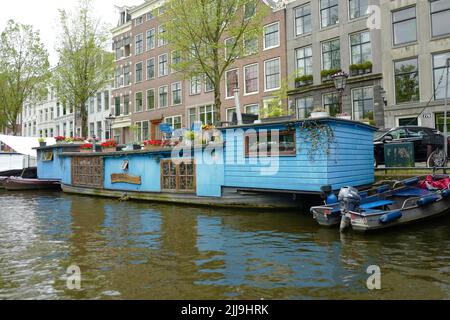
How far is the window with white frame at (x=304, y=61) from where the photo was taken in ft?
87.4

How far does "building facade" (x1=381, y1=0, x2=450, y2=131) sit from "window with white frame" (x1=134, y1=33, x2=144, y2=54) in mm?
23889

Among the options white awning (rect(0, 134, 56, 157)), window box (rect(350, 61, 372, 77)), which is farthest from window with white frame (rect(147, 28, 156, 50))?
window box (rect(350, 61, 372, 77))

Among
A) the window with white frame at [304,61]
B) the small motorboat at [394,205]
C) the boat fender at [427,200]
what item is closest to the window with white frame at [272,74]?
the window with white frame at [304,61]

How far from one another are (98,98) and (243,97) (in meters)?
21.3

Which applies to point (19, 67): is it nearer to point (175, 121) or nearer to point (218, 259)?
point (175, 121)

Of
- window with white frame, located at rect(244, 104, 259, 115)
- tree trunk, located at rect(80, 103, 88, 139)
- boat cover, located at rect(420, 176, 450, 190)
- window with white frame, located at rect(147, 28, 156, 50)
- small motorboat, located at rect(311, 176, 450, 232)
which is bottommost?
small motorboat, located at rect(311, 176, 450, 232)

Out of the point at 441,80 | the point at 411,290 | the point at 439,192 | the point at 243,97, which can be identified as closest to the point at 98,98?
the point at 243,97

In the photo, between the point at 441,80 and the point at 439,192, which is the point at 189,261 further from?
the point at 441,80

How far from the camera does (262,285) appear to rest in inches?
227

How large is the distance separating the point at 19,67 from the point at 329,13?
2656 cm

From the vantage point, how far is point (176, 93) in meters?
35.8

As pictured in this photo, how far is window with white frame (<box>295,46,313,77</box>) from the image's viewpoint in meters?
26.6

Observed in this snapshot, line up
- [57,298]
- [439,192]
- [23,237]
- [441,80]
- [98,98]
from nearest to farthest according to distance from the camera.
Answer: [57,298]
[23,237]
[439,192]
[441,80]
[98,98]

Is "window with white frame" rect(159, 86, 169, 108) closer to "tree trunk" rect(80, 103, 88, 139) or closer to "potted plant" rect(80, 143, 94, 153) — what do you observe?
"tree trunk" rect(80, 103, 88, 139)
